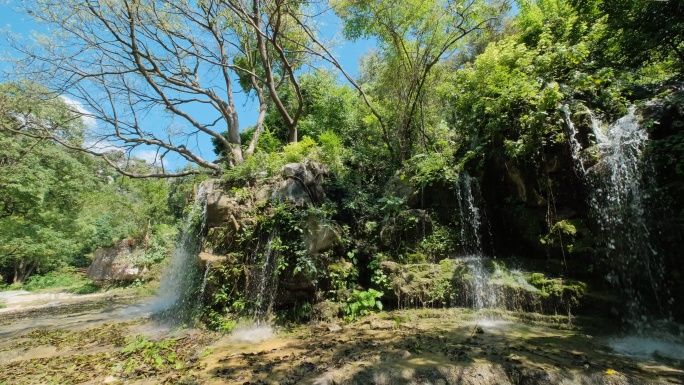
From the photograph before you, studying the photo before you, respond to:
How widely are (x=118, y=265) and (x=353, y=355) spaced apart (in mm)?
18894

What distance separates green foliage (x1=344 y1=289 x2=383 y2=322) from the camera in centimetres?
623

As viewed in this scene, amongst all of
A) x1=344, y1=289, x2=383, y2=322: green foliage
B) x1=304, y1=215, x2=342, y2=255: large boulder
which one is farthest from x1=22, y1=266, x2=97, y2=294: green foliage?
x1=344, y1=289, x2=383, y2=322: green foliage

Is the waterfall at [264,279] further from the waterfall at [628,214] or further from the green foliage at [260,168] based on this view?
the waterfall at [628,214]

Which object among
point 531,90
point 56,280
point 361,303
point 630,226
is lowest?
point 56,280

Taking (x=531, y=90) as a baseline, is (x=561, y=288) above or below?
below

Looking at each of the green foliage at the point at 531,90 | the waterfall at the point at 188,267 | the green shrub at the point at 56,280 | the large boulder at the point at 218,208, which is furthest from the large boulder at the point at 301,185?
the green shrub at the point at 56,280

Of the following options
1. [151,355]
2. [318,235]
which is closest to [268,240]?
[318,235]

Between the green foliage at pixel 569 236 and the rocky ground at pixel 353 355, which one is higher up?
the green foliage at pixel 569 236

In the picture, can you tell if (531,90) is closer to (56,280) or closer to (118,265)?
(118,265)

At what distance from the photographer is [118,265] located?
18.0 m

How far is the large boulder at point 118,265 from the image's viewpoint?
1741cm

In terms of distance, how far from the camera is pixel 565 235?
5766 millimetres

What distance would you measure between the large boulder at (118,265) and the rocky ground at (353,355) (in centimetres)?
1114

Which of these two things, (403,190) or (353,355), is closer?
(353,355)
